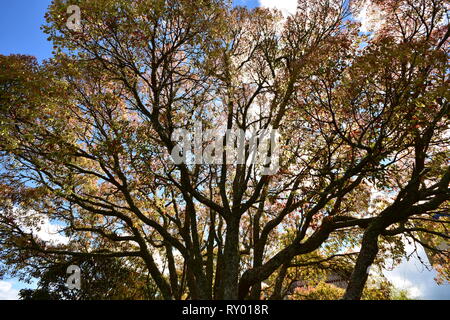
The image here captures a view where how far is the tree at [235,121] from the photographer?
24.4ft

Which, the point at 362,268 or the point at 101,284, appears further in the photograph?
the point at 101,284

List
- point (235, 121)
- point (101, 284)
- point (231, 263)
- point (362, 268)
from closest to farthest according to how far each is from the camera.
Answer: point (362, 268), point (231, 263), point (235, 121), point (101, 284)

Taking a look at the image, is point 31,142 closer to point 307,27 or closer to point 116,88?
point 116,88

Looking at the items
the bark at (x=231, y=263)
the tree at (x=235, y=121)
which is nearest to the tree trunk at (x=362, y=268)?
the tree at (x=235, y=121)

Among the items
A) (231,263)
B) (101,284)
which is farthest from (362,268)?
(101,284)

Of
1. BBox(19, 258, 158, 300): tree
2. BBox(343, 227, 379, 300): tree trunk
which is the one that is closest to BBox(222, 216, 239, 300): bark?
BBox(343, 227, 379, 300): tree trunk

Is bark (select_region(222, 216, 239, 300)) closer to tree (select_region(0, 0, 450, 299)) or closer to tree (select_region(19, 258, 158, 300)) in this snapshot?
tree (select_region(0, 0, 450, 299))

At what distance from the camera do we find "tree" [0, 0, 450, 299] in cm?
743

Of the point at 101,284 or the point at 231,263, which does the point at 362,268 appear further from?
the point at 101,284

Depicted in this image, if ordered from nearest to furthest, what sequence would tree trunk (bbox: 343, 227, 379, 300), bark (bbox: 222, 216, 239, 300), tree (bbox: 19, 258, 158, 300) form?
tree trunk (bbox: 343, 227, 379, 300) < bark (bbox: 222, 216, 239, 300) < tree (bbox: 19, 258, 158, 300)

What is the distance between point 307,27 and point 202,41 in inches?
179

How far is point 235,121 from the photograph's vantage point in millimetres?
12609

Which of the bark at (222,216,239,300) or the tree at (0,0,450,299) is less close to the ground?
the tree at (0,0,450,299)

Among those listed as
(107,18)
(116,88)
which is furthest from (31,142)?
(107,18)
